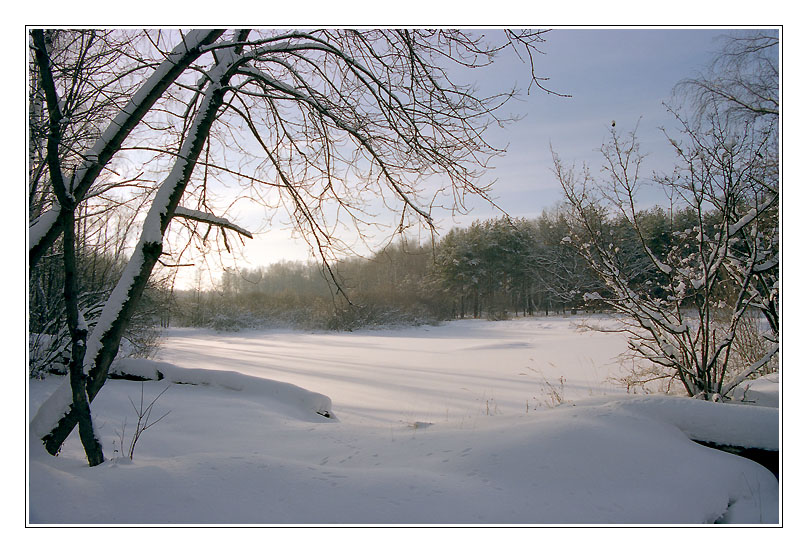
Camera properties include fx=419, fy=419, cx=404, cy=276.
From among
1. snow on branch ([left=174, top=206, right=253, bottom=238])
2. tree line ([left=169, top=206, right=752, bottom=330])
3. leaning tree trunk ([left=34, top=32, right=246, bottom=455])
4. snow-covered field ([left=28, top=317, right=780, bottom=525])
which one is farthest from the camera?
tree line ([left=169, top=206, right=752, bottom=330])

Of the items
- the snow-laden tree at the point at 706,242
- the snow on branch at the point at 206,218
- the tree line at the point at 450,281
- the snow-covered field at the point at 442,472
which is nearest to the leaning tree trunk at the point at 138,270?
the snow on branch at the point at 206,218

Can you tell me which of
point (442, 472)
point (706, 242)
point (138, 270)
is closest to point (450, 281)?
point (706, 242)

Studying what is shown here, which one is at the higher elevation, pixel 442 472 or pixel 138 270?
pixel 138 270

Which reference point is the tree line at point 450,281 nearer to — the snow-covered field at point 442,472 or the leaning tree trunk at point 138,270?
the leaning tree trunk at point 138,270

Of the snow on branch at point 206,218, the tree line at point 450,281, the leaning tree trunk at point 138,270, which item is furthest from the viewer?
the tree line at point 450,281

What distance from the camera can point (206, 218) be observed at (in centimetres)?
324

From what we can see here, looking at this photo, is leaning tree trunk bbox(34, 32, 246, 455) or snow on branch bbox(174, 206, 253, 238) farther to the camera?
snow on branch bbox(174, 206, 253, 238)

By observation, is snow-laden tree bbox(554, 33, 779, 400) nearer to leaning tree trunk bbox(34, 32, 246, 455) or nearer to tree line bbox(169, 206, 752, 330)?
tree line bbox(169, 206, 752, 330)

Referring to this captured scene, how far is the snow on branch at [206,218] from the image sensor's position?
315 cm

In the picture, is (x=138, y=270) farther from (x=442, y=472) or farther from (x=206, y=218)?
(x=442, y=472)

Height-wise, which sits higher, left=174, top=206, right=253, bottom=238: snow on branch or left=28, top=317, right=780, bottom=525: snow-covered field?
left=174, top=206, right=253, bottom=238: snow on branch

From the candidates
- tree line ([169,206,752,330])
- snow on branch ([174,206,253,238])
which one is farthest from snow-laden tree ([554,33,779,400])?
snow on branch ([174,206,253,238])

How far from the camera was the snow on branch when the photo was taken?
10.3 feet

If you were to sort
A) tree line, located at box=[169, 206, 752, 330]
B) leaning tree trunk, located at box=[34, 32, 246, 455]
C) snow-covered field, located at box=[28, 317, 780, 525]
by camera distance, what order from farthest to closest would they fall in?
tree line, located at box=[169, 206, 752, 330] → leaning tree trunk, located at box=[34, 32, 246, 455] → snow-covered field, located at box=[28, 317, 780, 525]
